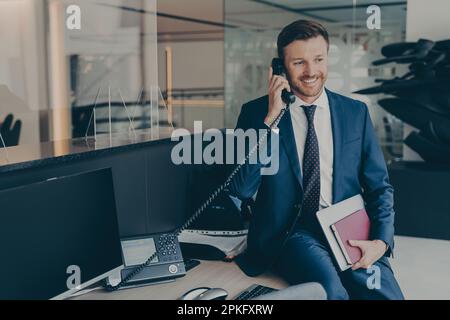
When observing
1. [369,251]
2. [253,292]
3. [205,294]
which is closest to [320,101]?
[369,251]

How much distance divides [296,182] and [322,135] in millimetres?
187

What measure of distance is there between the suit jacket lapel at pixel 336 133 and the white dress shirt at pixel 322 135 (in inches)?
0.5

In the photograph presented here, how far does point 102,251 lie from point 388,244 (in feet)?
3.05

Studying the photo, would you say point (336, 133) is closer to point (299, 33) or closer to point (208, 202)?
point (299, 33)

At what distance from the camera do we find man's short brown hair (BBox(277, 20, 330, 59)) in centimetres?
188

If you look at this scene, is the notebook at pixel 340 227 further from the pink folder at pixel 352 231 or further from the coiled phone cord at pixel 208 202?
the coiled phone cord at pixel 208 202

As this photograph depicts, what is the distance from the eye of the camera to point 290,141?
1.92 meters

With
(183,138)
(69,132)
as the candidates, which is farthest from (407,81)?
(69,132)

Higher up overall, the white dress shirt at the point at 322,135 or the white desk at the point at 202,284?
the white dress shirt at the point at 322,135

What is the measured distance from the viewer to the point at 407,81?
→ 4.33m

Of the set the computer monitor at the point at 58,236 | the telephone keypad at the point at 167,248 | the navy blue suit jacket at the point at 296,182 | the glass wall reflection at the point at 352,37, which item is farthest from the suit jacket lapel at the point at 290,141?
the glass wall reflection at the point at 352,37

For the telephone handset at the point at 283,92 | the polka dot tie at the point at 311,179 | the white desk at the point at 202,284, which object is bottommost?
the white desk at the point at 202,284

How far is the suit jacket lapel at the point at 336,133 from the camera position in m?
1.90
